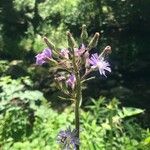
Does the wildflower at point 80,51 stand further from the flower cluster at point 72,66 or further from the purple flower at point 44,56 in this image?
the purple flower at point 44,56

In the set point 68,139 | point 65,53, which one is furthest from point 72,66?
point 68,139

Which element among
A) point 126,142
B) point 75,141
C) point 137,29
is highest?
point 137,29

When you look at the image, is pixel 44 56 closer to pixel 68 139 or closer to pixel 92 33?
pixel 68 139

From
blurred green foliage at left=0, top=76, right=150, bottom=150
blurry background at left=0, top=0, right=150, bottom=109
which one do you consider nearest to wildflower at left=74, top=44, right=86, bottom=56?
blurred green foliage at left=0, top=76, right=150, bottom=150

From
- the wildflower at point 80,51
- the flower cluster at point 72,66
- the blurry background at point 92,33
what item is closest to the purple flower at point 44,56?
the flower cluster at point 72,66

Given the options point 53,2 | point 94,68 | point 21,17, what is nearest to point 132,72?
point 53,2

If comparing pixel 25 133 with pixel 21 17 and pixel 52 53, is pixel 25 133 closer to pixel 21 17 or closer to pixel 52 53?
pixel 52 53
